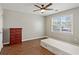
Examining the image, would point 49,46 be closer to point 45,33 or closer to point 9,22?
point 9,22

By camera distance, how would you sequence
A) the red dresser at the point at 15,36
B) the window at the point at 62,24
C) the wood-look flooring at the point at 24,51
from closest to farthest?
the wood-look flooring at the point at 24,51, the red dresser at the point at 15,36, the window at the point at 62,24

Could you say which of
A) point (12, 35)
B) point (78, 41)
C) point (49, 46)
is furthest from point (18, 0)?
point (12, 35)

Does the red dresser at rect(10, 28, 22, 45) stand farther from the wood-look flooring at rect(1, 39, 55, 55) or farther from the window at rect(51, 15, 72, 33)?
the window at rect(51, 15, 72, 33)

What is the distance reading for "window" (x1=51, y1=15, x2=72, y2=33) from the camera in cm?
459

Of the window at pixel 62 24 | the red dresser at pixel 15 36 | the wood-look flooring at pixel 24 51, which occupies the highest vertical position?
Answer: the window at pixel 62 24

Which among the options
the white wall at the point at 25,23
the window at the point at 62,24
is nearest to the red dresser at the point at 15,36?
the white wall at the point at 25,23

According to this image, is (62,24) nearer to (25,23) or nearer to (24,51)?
(25,23)

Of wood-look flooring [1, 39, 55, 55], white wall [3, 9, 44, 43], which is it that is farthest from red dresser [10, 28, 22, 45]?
wood-look flooring [1, 39, 55, 55]

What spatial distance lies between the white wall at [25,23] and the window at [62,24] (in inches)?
34.1

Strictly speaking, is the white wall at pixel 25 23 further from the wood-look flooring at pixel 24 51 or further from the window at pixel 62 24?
the wood-look flooring at pixel 24 51

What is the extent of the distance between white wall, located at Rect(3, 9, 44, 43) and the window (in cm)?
87

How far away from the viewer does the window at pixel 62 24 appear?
4.59 metres

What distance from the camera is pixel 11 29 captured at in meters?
4.43

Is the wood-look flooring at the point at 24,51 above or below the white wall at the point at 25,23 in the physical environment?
below
